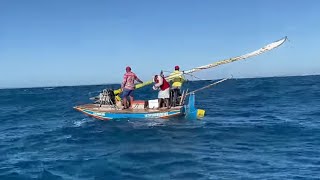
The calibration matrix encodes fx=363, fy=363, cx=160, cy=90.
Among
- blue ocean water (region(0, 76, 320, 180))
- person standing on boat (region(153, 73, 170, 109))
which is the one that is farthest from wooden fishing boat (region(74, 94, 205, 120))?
person standing on boat (region(153, 73, 170, 109))

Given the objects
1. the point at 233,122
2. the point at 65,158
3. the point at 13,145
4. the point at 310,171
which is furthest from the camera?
the point at 233,122

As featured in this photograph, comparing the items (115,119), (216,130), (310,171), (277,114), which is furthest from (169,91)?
(310,171)

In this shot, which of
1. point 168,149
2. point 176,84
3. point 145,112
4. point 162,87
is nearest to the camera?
point 168,149

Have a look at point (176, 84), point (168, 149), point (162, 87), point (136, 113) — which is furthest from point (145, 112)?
point (168, 149)

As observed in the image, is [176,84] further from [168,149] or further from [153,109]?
[168,149]

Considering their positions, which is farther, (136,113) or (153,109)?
(153,109)

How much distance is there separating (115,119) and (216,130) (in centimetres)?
674

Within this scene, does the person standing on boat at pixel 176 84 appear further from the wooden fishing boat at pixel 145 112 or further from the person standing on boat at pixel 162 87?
the wooden fishing boat at pixel 145 112

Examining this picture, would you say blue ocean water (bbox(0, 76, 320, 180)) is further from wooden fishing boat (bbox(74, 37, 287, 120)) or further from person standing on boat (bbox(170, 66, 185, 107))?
person standing on boat (bbox(170, 66, 185, 107))

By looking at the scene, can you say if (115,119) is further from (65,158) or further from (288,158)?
(288,158)

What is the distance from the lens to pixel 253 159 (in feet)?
38.1

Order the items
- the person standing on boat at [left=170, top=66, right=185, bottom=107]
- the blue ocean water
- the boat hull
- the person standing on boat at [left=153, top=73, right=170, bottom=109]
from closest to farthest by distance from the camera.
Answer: the blue ocean water → the boat hull → the person standing on boat at [left=153, top=73, right=170, bottom=109] → the person standing on boat at [left=170, top=66, right=185, bottom=107]

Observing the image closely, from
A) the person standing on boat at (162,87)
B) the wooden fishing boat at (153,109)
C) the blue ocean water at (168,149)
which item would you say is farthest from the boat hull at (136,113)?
the person standing on boat at (162,87)

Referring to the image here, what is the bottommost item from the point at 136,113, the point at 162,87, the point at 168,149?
the point at 168,149
